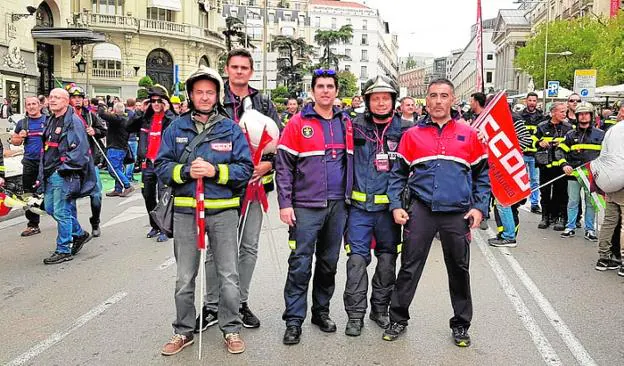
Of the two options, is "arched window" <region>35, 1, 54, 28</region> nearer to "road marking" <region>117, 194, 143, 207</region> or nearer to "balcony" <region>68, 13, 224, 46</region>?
"balcony" <region>68, 13, 224, 46</region>

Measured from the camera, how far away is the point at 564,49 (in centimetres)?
5300

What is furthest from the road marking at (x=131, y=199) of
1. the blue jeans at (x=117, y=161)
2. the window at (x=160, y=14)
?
the window at (x=160, y=14)

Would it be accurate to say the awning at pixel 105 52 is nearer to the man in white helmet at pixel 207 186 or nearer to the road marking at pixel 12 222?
the road marking at pixel 12 222

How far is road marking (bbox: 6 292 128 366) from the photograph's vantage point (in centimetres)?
461

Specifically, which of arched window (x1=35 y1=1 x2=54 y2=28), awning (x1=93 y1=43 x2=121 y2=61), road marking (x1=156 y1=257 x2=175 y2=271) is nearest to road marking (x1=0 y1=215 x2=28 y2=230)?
road marking (x1=156 y1=257 x2=175 y2=271)

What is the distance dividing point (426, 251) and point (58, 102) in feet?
16.2

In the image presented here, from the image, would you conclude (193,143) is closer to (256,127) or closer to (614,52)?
(256,127)

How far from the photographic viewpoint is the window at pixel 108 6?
50.8 metres

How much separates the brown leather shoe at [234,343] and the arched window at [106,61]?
1930 inches

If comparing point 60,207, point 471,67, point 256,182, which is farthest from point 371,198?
point 471,67

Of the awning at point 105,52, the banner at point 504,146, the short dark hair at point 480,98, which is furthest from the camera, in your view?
the awning at point 105,52

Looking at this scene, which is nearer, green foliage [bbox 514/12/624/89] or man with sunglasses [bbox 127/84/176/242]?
man with sunglasses [bbox 127/84/176/242]

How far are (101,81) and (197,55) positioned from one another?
9.51m

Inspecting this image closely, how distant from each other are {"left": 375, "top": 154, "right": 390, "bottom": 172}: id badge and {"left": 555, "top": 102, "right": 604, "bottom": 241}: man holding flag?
522cm
